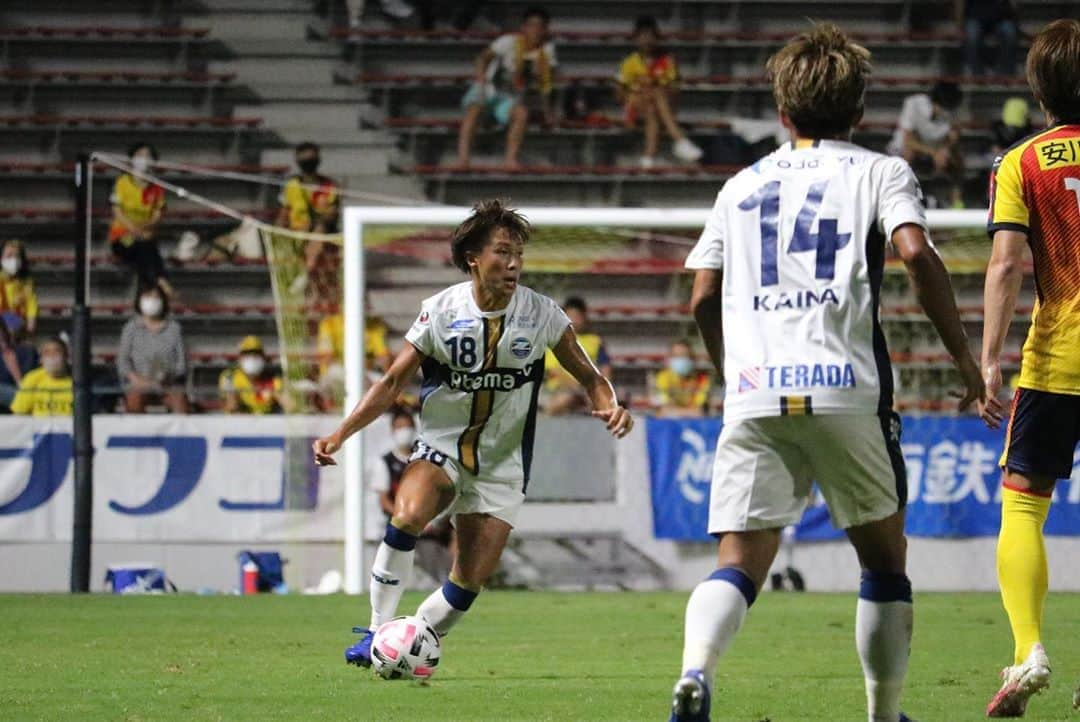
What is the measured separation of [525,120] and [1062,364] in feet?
49.1

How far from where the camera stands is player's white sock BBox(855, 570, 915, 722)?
5.09 meters

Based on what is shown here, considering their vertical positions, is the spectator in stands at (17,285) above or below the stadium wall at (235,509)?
above

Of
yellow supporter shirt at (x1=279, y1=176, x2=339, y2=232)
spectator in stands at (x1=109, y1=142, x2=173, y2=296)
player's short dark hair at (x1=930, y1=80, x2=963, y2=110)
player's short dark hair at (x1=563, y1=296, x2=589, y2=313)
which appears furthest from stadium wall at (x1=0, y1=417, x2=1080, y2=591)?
player's short dark hair at (x1=930, y1=80, x2=963, y2=110)

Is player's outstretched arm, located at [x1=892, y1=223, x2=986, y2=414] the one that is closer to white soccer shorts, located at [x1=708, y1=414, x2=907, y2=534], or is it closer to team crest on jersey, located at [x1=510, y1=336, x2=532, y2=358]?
white soccer shorts, located at [x1=708, y1=414, x2=907, y2=534]

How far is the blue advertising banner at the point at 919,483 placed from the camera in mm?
15234

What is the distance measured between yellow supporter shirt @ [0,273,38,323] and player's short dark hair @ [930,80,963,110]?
1011 cm

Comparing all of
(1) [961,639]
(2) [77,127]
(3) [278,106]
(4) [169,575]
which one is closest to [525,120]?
(3) [278,106]

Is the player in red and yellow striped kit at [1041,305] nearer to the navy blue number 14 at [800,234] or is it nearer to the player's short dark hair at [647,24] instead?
the navy blue number 14 at [800,234]

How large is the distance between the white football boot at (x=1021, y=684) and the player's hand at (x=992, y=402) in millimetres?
792

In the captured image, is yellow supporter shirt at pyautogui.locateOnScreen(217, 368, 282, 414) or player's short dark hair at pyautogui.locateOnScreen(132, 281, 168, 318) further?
player's short dark hair at pyautogui.locateOnScreen(132, 281, 168, 318)

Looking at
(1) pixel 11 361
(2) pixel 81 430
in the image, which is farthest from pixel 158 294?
(2) pixel 81 430

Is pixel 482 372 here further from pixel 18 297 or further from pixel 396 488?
pixel 18 297

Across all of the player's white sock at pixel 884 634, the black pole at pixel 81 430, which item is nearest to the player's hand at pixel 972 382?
the player's white sock at pixel 884 634

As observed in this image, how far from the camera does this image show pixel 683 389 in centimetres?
1620
